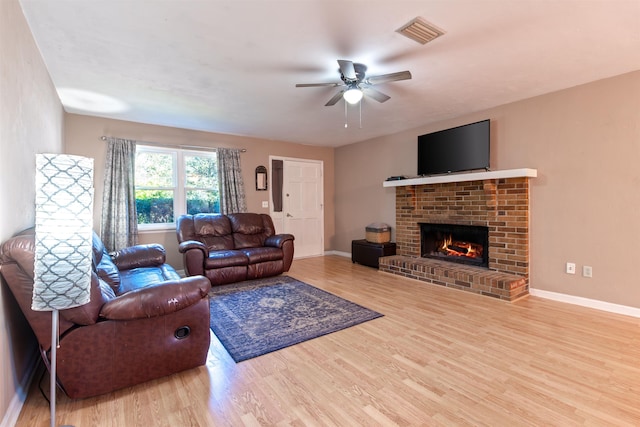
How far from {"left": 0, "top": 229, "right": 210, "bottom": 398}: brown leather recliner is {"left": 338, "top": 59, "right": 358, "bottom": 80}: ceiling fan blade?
2002mm

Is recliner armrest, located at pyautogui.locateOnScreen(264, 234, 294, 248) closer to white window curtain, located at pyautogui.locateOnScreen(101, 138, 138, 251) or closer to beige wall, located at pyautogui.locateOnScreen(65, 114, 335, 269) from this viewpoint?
beige wall, located at pyautogui.locateOnScreen(65, 114, 335, 269)

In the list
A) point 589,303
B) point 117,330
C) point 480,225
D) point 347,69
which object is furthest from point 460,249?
point 117,330

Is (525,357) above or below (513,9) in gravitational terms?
below

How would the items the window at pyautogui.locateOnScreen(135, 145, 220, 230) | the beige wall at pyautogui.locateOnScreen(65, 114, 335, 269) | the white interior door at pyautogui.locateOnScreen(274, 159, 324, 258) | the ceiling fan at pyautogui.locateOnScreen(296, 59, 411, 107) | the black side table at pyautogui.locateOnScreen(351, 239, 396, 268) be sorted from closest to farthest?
1. the ceiling fan at pyautogui.locateOnScreen(296, 59, 411, 107)
2. the beige wall at pyautogui.locateOnScreen(65, 114, 335, 269)
3. the window at pyautogui.locateOnScreen(135, 145, 220, 230)
4. the black side table at pyautogui.locateOnScreen(351, 239, 396, 268)
5. the white interior door at pyautogui.locateOnScreen(274, 159, 324, 258)

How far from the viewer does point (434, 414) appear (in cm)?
165

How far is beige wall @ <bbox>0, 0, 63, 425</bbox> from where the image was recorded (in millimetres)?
1576

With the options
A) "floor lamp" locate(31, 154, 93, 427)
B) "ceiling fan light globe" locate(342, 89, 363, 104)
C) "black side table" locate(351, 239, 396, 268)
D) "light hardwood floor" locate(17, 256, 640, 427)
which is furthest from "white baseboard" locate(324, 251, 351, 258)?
"floor lamp" locate(31, 154, 93, 427)

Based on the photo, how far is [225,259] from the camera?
420 cm

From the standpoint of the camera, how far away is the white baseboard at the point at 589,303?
3.04 m

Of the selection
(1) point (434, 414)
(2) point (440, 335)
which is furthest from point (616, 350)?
(1) point (434, 414)

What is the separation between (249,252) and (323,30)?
10.3 feet

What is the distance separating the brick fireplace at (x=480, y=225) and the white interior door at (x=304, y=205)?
2.00 metres

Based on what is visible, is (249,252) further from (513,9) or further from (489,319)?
(513,9)

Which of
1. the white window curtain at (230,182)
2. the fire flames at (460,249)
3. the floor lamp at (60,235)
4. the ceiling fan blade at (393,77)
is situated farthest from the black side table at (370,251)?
the floor lamp at (60,235)
